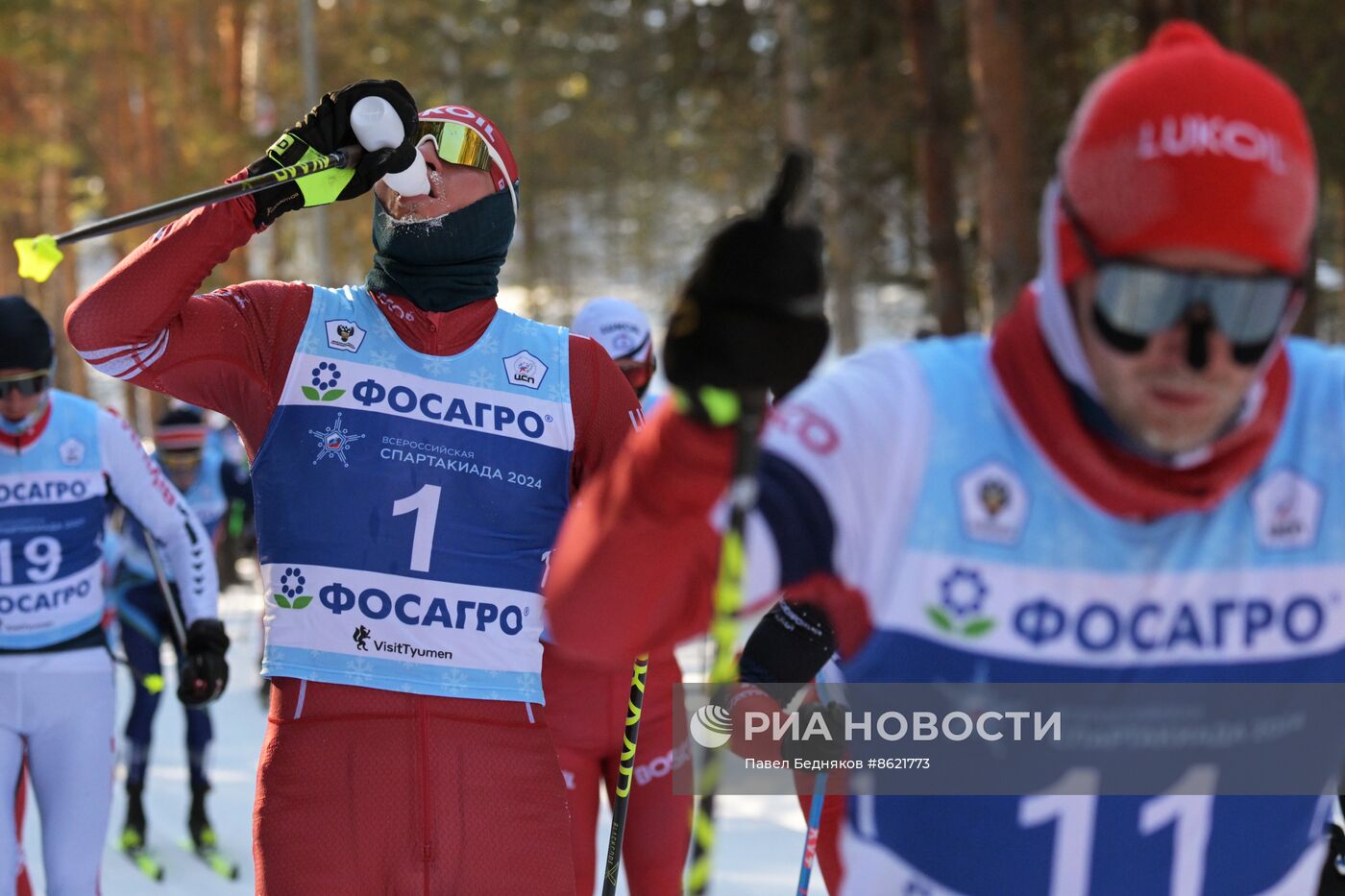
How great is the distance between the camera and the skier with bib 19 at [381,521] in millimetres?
3066

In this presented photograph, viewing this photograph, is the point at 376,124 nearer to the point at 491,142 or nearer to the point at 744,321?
the point at 491,142

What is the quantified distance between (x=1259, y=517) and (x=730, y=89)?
17639mm

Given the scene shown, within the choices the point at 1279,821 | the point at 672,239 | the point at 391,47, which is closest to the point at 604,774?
the point at 1279,821

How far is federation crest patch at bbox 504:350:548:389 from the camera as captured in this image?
130 inches

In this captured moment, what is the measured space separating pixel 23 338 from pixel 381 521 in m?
2.73

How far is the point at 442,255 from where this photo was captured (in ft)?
11.1

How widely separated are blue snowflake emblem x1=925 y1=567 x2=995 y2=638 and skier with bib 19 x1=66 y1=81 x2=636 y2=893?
1.49 m

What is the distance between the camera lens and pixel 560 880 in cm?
317

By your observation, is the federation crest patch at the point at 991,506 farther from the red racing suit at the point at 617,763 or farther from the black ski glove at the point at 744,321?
the red racing suit at the point at 617,763

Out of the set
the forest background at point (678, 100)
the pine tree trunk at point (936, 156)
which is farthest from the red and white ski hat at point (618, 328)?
the pine tree trunk at point (936, 156)

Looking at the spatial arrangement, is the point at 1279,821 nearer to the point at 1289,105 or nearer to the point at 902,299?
the point at 1289,105

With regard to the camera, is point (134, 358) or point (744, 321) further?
point (134, 358)

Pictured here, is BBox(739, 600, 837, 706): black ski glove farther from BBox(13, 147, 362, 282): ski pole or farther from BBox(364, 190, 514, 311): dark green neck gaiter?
BBox(13, 147, 362, 282): ski pole

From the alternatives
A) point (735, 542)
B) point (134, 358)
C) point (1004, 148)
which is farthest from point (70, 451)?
point (1004, 148)
